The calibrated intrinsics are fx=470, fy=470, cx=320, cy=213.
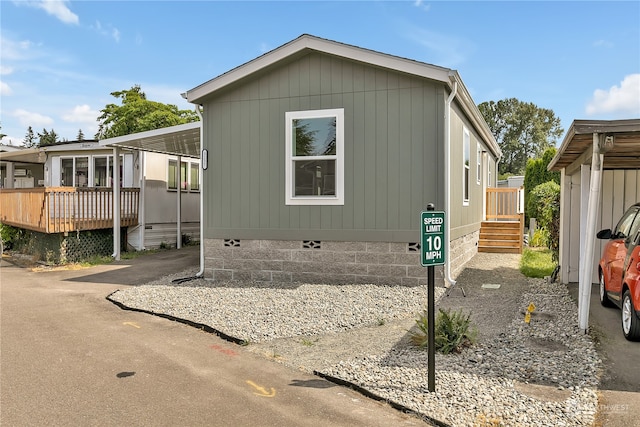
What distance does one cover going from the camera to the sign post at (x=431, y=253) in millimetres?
3721

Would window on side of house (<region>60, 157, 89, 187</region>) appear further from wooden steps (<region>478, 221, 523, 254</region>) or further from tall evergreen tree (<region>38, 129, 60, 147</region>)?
tall evergreen tree (<region>38, 129, 60, 147</region>)

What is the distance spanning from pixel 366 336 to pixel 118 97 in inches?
1384

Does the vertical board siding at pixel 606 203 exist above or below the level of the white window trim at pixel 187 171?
below

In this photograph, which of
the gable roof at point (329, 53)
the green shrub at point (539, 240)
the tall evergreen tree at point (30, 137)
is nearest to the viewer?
the gable roof at point (329, 53)

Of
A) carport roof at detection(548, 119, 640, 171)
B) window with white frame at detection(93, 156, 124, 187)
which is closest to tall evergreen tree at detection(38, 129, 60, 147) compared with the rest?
window with white frame at detection(93, 156, 124, 187)

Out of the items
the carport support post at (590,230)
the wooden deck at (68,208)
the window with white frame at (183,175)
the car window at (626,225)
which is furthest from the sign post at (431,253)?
the window with white frame at (183,175)

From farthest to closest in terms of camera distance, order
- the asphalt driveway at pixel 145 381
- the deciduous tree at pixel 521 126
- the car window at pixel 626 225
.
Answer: the deciduous tree at pixel 521 126, the car window at pixel 626 225, the asphalt driveway at pixel 145 381

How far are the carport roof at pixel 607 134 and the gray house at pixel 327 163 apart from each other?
2.36m

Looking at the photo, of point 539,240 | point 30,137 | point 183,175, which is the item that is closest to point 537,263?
point 539,240

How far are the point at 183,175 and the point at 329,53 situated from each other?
9659 millimetres

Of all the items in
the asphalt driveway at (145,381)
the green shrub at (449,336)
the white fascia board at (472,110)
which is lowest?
the asphalt driveway at (145,381)

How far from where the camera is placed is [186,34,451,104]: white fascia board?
793 centimetres

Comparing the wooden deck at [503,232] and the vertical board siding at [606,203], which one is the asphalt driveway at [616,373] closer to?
the vertical board siding at [606,203]

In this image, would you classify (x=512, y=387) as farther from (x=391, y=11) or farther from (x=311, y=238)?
(x=391, y=11)
